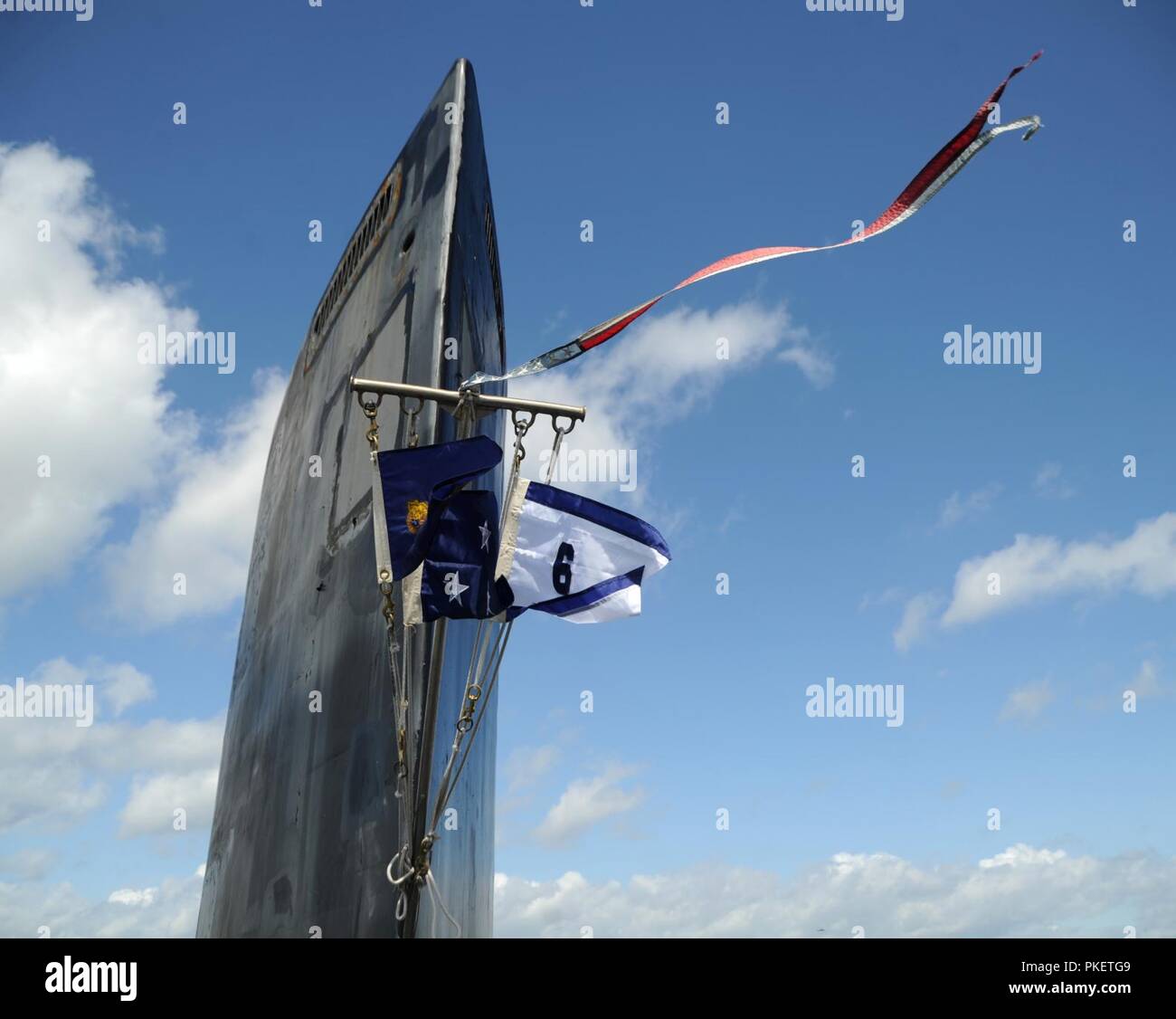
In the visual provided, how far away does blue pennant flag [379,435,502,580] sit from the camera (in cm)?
550

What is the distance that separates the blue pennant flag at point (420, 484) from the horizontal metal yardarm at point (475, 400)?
0.37m

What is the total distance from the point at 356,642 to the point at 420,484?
1989mm

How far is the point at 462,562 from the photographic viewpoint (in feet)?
18.4

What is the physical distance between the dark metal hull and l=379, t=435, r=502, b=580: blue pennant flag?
737mm

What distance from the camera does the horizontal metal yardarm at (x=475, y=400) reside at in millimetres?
5789

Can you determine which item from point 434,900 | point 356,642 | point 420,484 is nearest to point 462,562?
point 420,484

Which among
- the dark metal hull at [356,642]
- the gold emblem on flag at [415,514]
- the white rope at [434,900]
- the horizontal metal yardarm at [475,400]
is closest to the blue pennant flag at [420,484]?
the gold emblem on flag at [415,514]

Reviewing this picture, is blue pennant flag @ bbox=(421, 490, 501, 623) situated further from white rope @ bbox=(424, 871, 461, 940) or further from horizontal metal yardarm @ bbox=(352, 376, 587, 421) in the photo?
white rope @ bbox=(424, 871, 461, 940)

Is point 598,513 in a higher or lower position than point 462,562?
higher

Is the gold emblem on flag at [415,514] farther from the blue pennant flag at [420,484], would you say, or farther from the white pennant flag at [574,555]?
the white pennant flag at [574,555]

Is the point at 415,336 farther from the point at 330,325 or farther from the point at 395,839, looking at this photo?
the point at 395,839

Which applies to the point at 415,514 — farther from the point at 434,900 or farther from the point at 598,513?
the point at 434,900
